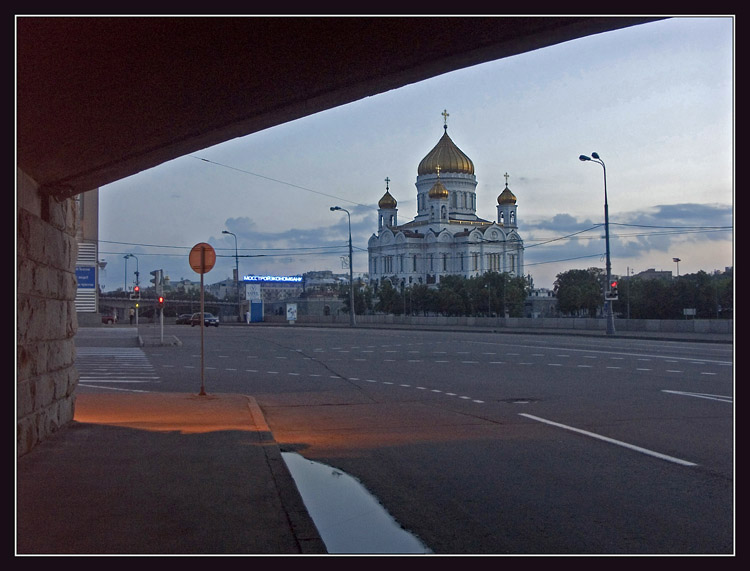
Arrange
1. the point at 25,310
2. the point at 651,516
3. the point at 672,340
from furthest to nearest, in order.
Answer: the point at 672,340 → the point at 25,310 → the point at 651,516

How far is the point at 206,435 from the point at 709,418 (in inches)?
282

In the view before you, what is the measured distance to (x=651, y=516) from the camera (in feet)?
21.8

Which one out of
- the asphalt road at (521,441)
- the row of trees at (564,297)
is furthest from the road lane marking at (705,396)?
the row of trees at (564,297)

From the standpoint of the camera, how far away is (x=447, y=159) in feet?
400

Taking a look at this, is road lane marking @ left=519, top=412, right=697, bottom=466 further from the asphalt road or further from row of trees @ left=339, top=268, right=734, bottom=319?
row of trees @ left=339, top=268, right=734, bottom=319

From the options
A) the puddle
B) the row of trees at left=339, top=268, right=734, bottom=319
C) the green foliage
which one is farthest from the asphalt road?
the green foliage

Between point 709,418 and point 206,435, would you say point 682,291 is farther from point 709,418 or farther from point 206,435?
point 206,435

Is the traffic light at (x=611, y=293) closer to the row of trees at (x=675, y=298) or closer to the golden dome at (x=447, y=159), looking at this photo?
the row of trees at (x=675, y=298)

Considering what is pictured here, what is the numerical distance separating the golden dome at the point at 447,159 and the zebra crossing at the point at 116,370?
308 ft

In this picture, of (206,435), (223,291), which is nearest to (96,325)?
(206,435)

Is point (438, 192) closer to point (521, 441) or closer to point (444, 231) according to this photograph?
point (444, 231)

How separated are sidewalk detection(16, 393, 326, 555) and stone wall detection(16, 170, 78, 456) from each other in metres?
0.37

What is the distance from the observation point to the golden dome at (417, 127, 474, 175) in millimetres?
121438

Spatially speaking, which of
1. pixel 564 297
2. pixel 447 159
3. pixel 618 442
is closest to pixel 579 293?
pixel 564 297
